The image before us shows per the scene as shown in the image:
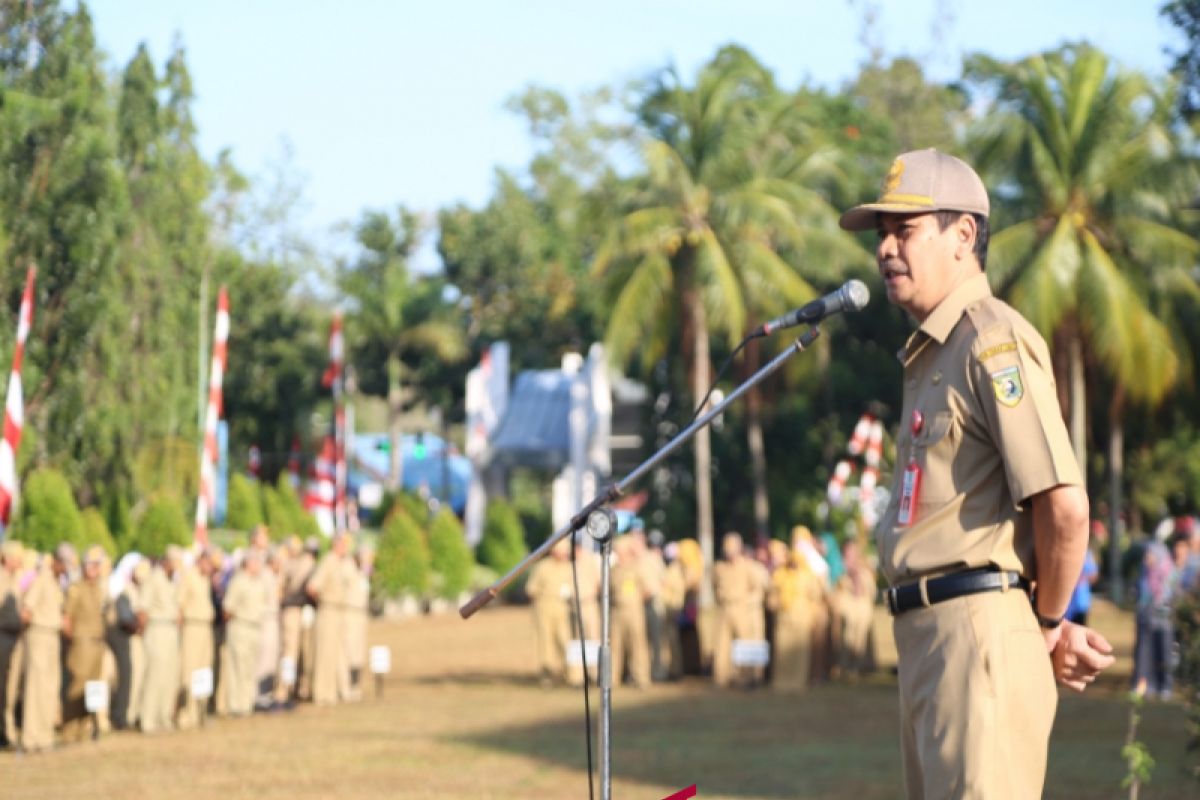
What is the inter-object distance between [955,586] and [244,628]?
16.4 m

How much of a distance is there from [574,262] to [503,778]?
4683cm

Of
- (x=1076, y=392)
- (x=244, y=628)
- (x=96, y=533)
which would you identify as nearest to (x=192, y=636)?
(x=244, y=628)

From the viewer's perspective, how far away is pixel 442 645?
3034cm

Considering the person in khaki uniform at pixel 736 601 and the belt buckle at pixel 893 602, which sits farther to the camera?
the person in khaki uniform at pixel 736 601

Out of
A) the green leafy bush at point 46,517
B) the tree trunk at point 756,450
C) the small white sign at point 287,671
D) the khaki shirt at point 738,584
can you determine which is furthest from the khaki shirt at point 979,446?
the tree trunk at point 756,450

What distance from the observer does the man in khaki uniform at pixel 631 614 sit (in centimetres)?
2381

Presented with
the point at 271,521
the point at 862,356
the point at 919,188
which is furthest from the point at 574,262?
the point at 919,188

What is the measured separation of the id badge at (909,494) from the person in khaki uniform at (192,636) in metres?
15.5

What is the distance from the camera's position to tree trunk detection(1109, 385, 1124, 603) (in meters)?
38.0

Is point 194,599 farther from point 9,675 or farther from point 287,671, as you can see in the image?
point 9,675

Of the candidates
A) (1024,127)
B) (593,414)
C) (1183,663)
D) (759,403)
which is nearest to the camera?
(1183,663)

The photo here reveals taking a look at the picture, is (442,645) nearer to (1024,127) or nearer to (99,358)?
(99,358)

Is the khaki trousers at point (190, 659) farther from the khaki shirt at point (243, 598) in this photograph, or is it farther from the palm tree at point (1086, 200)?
the palm tree at point (1086, 200)

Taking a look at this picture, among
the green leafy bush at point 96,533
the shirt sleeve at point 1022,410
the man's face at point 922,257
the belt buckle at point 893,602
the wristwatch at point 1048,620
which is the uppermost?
the green leafy bush at point 96,533
